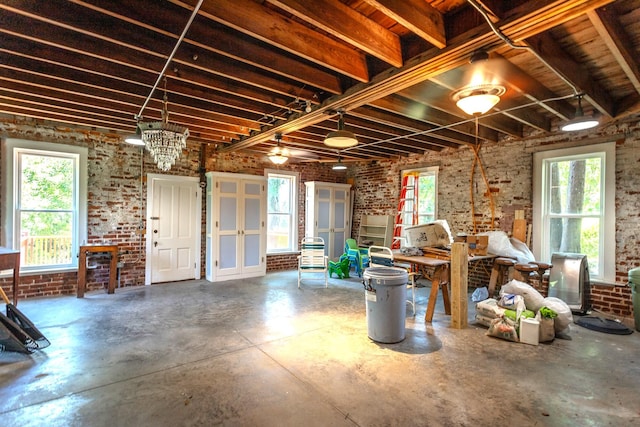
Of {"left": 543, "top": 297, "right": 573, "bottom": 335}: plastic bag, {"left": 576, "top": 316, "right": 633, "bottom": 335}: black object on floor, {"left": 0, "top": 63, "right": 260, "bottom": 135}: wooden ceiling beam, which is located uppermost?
{"left": 0, "top": 63, "right": 260, "bottom": 135}: wooden ceiling beam

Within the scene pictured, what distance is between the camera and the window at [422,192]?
21.2 feet

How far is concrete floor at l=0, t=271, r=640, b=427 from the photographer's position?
2.10 m

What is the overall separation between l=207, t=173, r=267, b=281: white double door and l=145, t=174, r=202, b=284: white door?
349 mm

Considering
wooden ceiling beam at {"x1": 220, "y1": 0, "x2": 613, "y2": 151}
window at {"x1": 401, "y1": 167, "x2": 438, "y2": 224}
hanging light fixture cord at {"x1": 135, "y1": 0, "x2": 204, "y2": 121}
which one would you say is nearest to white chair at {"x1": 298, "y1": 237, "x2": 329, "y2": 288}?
window at {"x1": 401, "y1": 167, "x2": 438, "y2": 224}

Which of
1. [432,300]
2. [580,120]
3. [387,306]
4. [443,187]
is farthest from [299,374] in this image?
[443,187]

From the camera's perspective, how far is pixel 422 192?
21.9 feet

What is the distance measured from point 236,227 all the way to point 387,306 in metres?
4.03

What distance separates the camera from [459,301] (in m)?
3.70

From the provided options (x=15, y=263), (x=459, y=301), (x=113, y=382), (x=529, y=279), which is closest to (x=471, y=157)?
(x=529, y=279)

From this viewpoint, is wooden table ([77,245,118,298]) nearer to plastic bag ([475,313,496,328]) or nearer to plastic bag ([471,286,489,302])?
plastic bag ([475,313,496,328])

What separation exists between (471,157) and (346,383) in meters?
4.83

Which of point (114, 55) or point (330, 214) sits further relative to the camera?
point (330, 214)

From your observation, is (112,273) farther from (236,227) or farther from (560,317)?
(560,317)

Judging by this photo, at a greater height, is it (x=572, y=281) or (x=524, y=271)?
(x=524, y=271)
